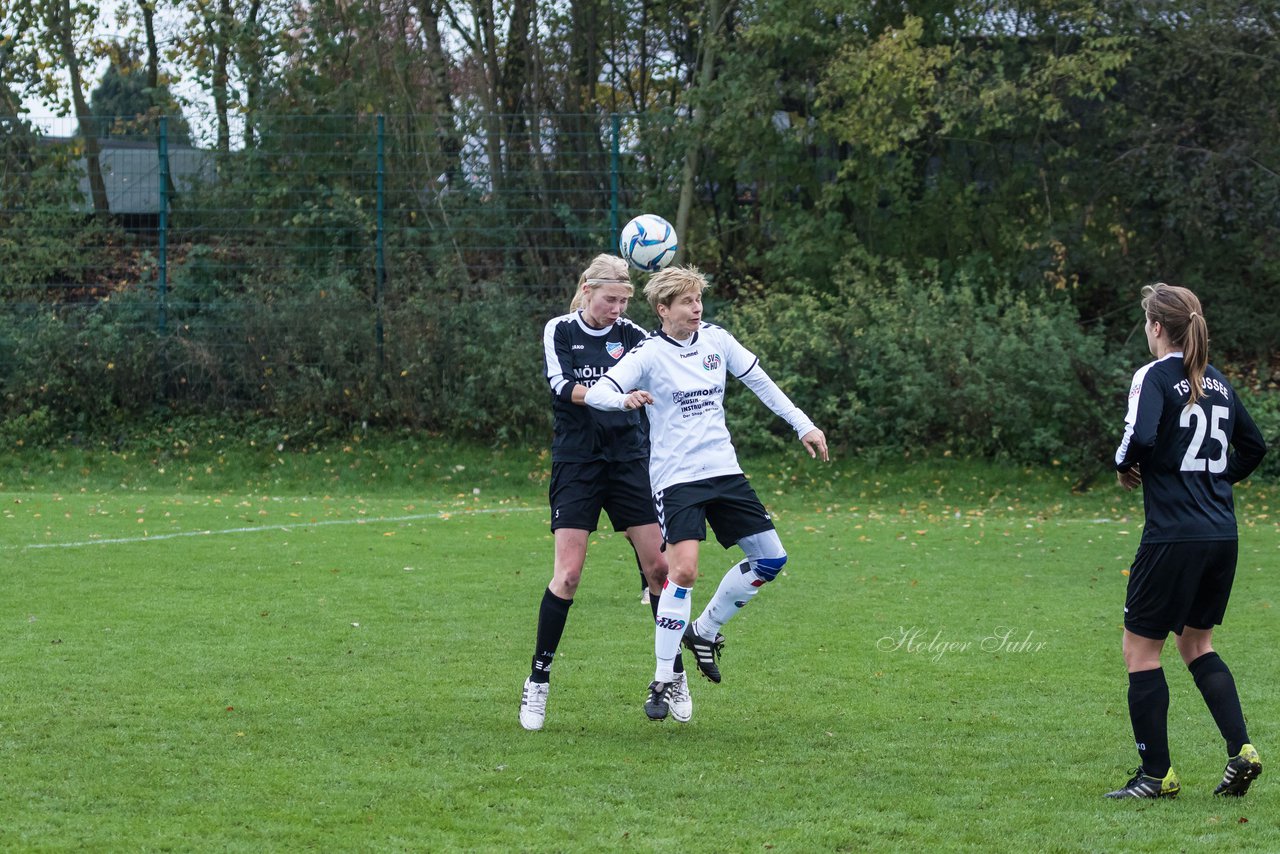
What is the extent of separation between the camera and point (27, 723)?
5.96 meters

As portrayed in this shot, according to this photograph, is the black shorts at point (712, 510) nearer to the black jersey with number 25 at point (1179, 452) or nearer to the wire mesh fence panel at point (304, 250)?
the black jersey with number 25 at point (1179, 452)

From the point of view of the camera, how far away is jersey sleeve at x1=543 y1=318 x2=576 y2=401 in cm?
654

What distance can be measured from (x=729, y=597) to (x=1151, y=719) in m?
1.98

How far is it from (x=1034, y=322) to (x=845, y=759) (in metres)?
14.1

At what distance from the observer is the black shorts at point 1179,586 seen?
5.02 meters

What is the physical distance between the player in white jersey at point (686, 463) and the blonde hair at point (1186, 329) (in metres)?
1.68

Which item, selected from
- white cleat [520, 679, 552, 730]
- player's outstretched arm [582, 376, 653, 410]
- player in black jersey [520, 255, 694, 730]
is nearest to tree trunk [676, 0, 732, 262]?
player in black jersey [520, 255, 694, 730]

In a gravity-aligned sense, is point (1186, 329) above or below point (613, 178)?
below

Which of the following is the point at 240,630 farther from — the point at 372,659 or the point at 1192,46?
the point at 1192,46

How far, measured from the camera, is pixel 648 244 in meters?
8.83

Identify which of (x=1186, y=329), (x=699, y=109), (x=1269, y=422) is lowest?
(x=1269, y=422)

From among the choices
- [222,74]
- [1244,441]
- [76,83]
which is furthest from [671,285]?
[76,83]

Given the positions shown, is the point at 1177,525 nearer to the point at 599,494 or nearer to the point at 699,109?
the point at 599,494

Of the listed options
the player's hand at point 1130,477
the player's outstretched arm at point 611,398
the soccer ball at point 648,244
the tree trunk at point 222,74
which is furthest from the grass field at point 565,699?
the tree trunk at point 222,74
